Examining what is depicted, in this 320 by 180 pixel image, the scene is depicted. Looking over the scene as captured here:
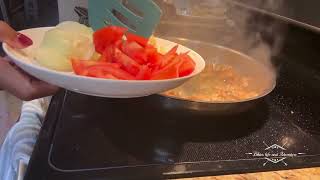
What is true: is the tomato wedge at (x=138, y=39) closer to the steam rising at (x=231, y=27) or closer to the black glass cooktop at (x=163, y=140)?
the black glass cooktop at (x=163, y=140)

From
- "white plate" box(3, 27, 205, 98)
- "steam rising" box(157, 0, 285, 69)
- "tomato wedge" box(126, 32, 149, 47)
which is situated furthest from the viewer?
"steam rising" box(157, 0, 285, 69)

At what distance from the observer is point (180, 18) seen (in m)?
1.01

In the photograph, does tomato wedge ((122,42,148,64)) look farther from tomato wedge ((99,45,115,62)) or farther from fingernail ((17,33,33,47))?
fingernail ((17,33,33,47))

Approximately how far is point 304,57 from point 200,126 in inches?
14.3

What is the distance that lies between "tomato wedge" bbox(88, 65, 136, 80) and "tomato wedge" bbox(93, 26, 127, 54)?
65 mm

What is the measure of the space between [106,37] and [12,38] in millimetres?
134

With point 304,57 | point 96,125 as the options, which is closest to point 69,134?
point 96,125

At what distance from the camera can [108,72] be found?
512 millimetres

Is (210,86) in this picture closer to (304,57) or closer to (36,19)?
(304,57)

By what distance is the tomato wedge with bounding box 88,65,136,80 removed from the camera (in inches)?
20.0

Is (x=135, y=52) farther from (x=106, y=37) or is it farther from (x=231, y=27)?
(x=231, y=27)

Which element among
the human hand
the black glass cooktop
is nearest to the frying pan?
the black glass cooktop

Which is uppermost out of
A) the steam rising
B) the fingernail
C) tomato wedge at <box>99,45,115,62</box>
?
tomato wedge at <box>99,45,115,62</box>

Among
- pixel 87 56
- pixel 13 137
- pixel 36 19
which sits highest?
pixel 87 56
